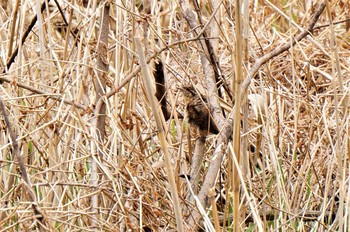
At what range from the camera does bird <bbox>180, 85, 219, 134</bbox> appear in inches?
63.5

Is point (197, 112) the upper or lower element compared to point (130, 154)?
upper

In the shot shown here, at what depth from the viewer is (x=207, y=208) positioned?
159 centimetres

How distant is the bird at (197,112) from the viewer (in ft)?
5.29

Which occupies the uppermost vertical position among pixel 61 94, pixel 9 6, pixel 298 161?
pixel 9 6

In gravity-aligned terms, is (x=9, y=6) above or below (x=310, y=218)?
above

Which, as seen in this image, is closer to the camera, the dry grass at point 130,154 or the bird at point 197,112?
the dry grass at point 130,154

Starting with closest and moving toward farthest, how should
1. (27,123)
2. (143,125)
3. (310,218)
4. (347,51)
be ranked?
(310,218), (27,123), (143,125), (347,51)

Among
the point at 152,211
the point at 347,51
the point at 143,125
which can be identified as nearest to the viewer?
the point at 152,211

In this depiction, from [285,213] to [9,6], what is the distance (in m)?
1.38

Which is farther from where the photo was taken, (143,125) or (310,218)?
(143,125)

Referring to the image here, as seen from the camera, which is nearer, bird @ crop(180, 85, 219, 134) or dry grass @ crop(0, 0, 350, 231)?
dry grass @ crop(0, 0, 350, 231)

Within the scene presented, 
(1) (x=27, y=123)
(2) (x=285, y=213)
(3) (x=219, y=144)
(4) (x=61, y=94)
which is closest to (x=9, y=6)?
(1) (x=27, y=123)

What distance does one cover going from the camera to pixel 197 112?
1616mm

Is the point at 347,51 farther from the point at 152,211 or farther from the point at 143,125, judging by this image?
the point at 152,211
